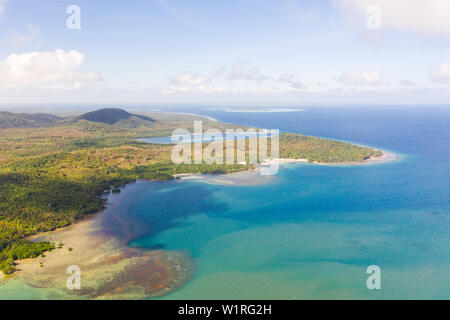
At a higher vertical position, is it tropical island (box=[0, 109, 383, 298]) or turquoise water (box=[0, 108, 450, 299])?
tropical island (box=[0, 109, 383, 298])

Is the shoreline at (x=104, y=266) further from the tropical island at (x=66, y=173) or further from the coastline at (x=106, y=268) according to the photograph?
the tropical island at (x=66, y=173)

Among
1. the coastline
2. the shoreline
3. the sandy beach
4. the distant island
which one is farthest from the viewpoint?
the sandy beach

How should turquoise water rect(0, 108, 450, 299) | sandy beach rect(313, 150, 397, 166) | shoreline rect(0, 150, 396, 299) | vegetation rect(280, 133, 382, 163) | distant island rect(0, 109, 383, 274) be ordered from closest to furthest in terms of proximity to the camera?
shoreline rect(0, 150, 396, 299)
turquoise water rect(0, 108, 450, 299)
distant island rect(0, 109, 383, 274)
sandy beach rect(313, 150, 397, 166)
vegetation rect(280, 133, 382, 163)

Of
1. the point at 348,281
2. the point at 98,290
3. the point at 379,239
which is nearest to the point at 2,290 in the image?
the point at 98,290

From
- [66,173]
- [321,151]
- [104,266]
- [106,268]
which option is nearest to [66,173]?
[66,173]

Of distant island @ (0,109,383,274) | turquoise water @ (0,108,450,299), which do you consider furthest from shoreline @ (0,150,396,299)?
distant island @ (0,109,383,274)

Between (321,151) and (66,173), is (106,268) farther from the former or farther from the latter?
(321,151)

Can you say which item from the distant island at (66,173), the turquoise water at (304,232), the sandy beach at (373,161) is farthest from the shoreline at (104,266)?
the sandy beach at (373,161)

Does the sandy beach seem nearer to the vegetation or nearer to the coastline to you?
the vegetation
